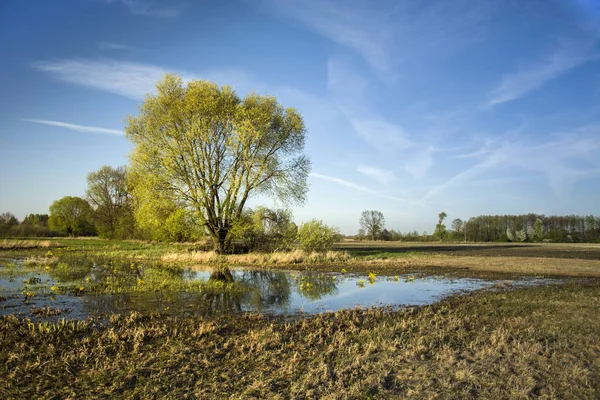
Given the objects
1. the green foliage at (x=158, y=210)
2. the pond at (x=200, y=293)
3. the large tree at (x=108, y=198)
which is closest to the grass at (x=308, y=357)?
the pond at (x=200, y=293)

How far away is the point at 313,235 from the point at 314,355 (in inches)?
924

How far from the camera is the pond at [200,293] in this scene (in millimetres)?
11594

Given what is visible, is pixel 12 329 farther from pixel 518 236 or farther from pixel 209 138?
pixel 518 236

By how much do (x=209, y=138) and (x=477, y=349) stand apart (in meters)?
26.1

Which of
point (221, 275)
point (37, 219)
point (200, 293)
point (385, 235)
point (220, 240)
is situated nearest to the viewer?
point (200, 293)

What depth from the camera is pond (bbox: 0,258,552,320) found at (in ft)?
38.0

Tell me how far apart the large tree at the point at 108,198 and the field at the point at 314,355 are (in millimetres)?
55622

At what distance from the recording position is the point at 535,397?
579 centimetres

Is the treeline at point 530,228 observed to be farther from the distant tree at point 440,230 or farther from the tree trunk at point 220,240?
the tree trunk at point 220,240

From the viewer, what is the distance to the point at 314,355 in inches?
292

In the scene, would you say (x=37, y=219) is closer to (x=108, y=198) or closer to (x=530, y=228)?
(x=108, y=198)

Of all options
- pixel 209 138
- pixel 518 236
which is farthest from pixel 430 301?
pixel 518 236

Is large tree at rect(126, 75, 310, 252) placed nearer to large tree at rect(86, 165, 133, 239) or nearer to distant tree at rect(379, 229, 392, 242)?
large tree at rect(86, 165, 133, 239)

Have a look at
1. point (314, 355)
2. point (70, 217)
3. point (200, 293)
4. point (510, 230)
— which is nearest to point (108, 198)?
point (70, 217)
